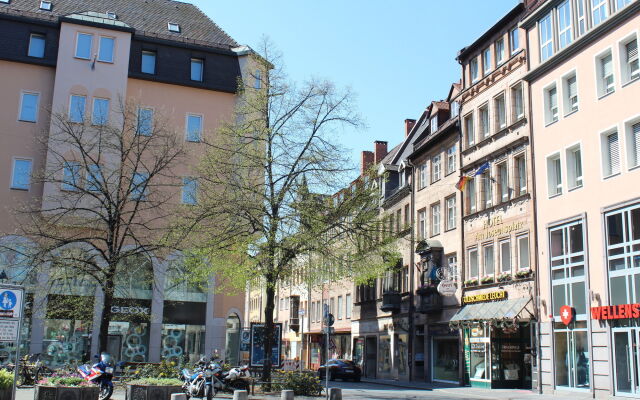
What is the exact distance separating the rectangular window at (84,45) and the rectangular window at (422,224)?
812 inches

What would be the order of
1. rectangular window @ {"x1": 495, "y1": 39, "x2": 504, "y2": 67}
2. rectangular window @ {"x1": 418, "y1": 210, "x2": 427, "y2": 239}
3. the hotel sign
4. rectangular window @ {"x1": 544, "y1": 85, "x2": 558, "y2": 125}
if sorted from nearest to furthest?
1. rectangular window @ {"x1": 544, "y1": 85, "x2": 558, "y2": 125}
2. the hotel sign
3. rectangular window @ {"x1": 495, "y1": 39, "x2": 504, "y2": 67}
4. rectangular window @ {"x1": 418, "y1": 210, "x2": 427, "y2": 239}

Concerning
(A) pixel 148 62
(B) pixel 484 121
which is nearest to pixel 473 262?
(B) pixel 484 121

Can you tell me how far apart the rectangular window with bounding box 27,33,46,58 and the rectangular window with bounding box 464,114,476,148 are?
22367mm

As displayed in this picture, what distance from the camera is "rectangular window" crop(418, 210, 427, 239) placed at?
40.6m

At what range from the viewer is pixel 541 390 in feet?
90.8

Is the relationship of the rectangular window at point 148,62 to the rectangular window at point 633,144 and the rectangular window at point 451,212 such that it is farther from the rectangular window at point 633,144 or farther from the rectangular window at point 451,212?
the rectangular window at point 633,144

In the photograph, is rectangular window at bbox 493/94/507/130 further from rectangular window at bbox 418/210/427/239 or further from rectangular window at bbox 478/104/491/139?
rectangular window at bbox 418/210/427/239

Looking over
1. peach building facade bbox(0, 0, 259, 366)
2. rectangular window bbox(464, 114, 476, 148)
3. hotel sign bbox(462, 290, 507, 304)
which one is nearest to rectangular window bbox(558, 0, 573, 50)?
rectangular window bbox(464, 114, 476, 148)

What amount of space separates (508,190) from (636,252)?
881 centimetres

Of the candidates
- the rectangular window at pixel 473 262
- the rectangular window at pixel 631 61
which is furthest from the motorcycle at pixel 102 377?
the rectangular window at pixel 473 262

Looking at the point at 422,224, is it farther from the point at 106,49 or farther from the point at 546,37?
the point at 106,49

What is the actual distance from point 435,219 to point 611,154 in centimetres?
1514

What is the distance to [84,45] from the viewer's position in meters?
36.1

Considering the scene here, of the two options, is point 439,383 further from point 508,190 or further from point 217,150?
point 217,150
